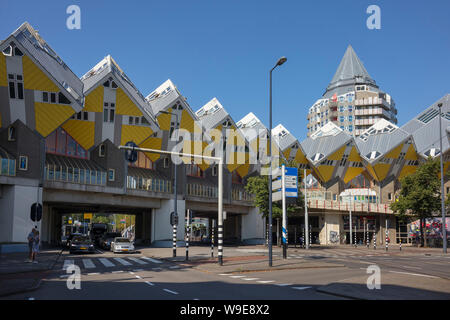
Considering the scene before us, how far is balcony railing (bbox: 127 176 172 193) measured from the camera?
4572 centimetres

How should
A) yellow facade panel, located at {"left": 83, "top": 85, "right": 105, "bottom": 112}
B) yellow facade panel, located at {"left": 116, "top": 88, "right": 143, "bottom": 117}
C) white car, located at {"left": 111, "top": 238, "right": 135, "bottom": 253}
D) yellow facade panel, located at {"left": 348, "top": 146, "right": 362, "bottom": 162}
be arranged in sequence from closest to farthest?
white car, located at {"left": 111, "top": 238, "right": 135, "bottom": 253} → yellow facade panel, located at {"left": 83, "top": 85, "right": 105, "bottom": 112} → yellow facade panel, located at {"left": 116, "top": 88, "right": 143, "bottom": 117} → yellow facade panel, located at {"left": 348, "top": 146, "right": 362, "bottom": 162}

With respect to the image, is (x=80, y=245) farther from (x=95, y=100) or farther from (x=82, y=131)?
(x=95, y=100)

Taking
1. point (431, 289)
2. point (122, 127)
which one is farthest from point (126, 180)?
point (431, 289)

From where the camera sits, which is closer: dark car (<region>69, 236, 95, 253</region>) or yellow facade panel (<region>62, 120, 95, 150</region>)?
dark car (<region>69, 236, 95, 253</region>)

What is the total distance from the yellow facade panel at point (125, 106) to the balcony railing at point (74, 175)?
6824 mm

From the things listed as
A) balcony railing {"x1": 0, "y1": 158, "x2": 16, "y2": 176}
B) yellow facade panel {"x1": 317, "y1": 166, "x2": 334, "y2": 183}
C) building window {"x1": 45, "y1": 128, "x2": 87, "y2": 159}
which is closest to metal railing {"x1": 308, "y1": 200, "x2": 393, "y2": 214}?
yellow facade panel {"x1": 317, "y1": 166, "x2": 334, "y2": 183}

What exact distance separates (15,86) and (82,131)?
27.3ft

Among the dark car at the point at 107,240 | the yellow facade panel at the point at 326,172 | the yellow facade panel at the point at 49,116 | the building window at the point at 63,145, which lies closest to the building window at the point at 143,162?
the building window at the point at 63,145

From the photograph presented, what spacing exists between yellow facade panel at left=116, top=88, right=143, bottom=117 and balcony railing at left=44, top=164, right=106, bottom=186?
6824mm

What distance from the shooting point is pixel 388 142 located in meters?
69.9

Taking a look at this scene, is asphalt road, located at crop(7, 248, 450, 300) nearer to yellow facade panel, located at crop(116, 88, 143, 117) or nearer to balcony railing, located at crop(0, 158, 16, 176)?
balcony railing, located at crop(0, 158, 16, 176)

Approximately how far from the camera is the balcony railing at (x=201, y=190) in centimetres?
5159

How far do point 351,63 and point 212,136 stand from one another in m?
95.2

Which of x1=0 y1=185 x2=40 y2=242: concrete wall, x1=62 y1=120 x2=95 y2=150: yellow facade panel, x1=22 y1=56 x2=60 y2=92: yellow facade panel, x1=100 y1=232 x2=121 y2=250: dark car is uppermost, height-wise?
x1=22 y1=56 x2=60 y2=92: yellow facade panel
